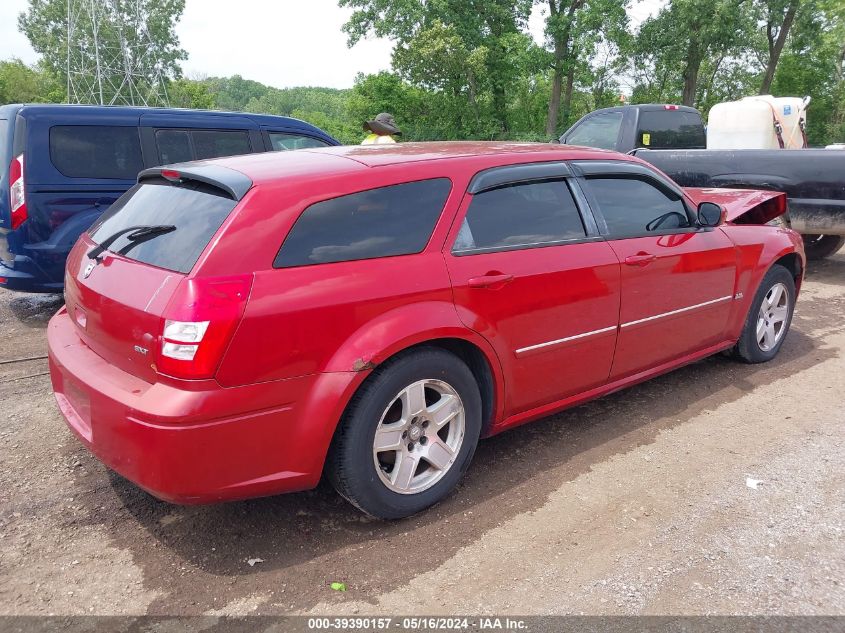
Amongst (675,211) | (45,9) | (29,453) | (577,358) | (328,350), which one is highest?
(45,9)

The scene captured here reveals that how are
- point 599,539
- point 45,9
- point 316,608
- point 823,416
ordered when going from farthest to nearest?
1. point 45,9
2. point 823,416
3. point 599,539
4. point 316,608

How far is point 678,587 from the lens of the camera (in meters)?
2.46

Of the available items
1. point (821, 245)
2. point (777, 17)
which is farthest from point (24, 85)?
point (821, 245)

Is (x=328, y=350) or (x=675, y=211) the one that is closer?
(x=328, y=350)

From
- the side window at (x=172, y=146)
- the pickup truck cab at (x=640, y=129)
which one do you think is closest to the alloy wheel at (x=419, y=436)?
the side window at (x=172, y=146)

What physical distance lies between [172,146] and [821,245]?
8.20 meters

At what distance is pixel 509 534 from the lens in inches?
110

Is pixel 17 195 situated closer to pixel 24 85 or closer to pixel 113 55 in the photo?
pixel 113 55

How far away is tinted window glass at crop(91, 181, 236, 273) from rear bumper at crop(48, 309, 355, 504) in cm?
48

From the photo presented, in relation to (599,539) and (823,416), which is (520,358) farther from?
(823,416)

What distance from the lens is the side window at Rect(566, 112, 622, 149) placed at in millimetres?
9148

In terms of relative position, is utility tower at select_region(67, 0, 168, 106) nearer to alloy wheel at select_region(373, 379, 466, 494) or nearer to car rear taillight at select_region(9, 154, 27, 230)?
car rear taillight at select_region(9, 154, 27, 230)

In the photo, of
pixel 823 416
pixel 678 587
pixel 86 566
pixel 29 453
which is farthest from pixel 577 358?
pixel 29 453

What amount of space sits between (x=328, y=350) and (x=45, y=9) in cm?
8762
